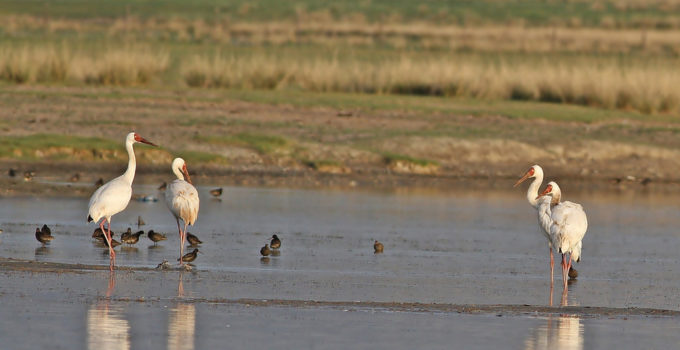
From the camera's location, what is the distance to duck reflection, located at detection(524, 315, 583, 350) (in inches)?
396

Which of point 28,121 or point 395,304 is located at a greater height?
point 28,121

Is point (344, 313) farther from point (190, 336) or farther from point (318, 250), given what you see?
point (318, 250)

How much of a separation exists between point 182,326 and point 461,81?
24.7m

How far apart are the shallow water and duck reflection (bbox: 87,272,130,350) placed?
32 mm

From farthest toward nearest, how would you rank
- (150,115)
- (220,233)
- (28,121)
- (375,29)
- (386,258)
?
(375,29) < (150,115) < (28,121) < (220,233) < (386,258)

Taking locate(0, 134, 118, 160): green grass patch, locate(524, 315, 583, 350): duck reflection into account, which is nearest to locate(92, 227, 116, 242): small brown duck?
locate(524, 315, 583, 350): duck reflection

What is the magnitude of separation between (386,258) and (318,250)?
80 cm

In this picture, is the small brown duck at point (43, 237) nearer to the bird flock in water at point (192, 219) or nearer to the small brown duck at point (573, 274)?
the bird flock in water at point (192, 219)

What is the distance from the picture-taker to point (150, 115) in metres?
26.8

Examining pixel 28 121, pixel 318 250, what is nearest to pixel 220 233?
pixel 318 250

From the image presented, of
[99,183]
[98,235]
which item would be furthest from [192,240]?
[99,183]

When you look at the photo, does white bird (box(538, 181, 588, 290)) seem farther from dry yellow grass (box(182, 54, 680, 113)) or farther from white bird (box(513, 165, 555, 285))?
dry yellow grass (box(182, 54, 680, 113))

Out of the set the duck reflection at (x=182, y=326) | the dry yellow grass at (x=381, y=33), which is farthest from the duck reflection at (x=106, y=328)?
the dry yellow grass at (x=381, y=33)

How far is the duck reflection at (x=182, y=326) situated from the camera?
951 cm
